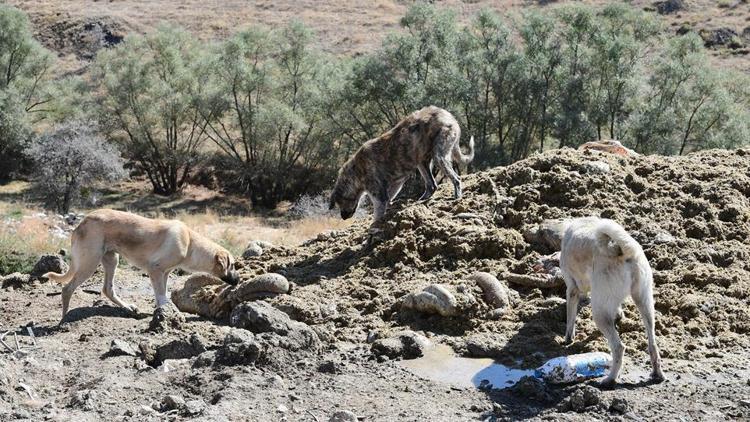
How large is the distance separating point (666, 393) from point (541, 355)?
1.51m

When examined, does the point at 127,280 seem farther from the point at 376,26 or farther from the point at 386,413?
the point at 376,26

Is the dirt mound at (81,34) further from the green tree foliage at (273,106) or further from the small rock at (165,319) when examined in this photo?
the small rock at (165,319)

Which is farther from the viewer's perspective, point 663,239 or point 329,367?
point 663,239

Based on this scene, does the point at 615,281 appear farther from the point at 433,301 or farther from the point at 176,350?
the point at 176,350

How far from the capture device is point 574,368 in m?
7.86

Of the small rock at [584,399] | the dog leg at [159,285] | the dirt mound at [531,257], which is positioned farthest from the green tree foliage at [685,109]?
the small rock at [584,399]

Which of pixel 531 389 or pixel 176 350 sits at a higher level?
pixel 531 389

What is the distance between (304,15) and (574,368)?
2830 inches

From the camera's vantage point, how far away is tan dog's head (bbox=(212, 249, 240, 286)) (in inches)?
422

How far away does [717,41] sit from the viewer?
209ft

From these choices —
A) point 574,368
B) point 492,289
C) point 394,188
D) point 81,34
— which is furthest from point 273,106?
point 574,368

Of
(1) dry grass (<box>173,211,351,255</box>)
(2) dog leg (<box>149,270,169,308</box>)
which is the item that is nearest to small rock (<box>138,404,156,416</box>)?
(2) dog leg (<box>149,270,169,308</box>)

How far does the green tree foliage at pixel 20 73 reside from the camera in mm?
47706

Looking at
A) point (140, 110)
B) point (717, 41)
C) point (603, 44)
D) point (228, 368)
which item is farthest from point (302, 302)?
point (717, 41)
